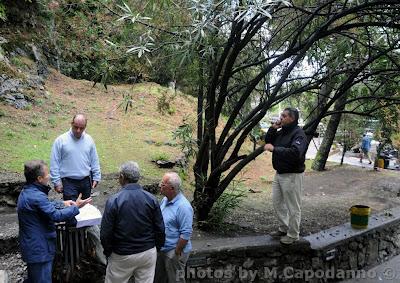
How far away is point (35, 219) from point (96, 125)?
9226 millimetres

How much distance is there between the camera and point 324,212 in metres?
8.67

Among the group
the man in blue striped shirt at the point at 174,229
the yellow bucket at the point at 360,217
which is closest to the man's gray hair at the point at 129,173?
the man in blue striped shirt at the point at 174,229

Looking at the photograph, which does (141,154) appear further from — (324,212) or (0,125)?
(324,212)

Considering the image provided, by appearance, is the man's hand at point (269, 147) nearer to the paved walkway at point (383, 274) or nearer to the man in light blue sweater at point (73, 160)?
the man in light blue sweater at point (73, 160)

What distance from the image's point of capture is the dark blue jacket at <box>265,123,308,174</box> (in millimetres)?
4855

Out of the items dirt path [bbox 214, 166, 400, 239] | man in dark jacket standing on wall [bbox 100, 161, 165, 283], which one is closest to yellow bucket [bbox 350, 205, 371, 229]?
dirt path [bbox 214, 166, 400, 239]

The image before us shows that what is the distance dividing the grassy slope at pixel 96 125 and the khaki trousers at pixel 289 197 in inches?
140

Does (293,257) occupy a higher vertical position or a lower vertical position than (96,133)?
lower

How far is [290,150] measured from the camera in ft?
15.9

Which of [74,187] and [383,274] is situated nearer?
[74,187]

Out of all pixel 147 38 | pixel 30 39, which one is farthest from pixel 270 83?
pixel 30 39

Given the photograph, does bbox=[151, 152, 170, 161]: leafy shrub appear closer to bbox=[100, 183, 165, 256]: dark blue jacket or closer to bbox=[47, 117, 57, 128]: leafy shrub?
bbox=[47, 117, 57, 128]: leafy shrub

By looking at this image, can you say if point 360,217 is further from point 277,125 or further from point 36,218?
point 36,218

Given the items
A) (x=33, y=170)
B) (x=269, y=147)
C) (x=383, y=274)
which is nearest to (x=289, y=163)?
(x=269, y=147)
